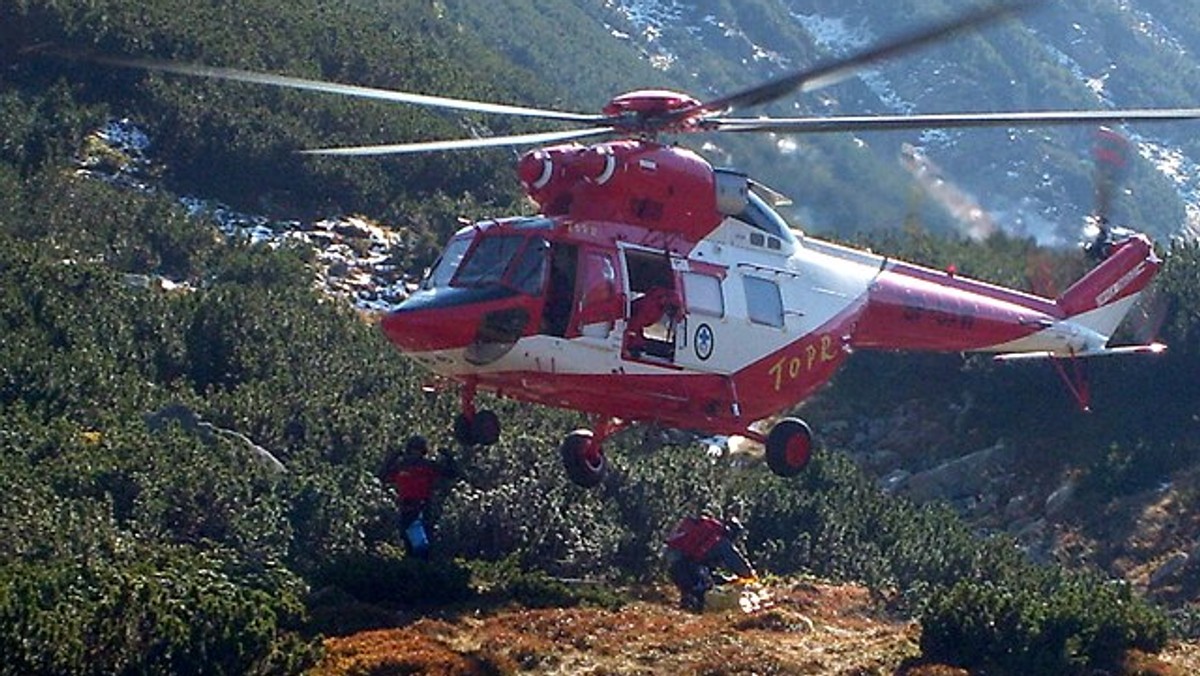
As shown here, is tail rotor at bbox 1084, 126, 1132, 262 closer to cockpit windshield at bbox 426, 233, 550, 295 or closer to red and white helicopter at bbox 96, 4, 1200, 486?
red and white helicopter at bbox 96, 4, 1200, 486

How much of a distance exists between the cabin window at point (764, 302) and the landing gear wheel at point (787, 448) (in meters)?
0.88

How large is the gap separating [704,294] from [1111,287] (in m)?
5.76

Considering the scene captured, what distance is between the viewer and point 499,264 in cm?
1339

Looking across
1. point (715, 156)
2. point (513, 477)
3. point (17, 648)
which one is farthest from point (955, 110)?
point (17, 648)

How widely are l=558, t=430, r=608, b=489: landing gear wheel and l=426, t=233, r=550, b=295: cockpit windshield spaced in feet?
5.01

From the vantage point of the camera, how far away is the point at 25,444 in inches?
551

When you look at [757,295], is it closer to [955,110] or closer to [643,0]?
[955,110]

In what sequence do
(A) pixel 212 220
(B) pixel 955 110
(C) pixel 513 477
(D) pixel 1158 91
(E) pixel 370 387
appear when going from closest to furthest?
(C) pixel 513 477 < (E) pixel 370 387 < (A) pixel 212 220 < (B) pixel 955 110 < (D) pixel 1158 91

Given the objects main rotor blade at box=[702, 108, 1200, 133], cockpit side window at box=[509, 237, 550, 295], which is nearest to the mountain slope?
main rotor blade at box=[702, 108, 1200, 133]

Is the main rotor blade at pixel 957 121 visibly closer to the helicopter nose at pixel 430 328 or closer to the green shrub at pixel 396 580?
the helicopter nose at pixel 430 328

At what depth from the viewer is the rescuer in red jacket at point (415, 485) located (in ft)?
43.4

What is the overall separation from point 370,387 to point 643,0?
178 ft

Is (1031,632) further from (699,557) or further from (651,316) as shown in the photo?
(651,316)

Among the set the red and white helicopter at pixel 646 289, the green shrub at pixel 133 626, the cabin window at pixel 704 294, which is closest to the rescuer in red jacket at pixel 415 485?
the red and white helicopter at pixel 646 289
